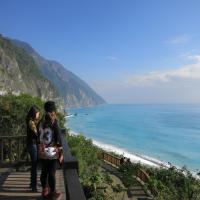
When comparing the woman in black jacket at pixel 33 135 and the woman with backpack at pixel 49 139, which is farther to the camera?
the woman in black jacket at pixel 33 135

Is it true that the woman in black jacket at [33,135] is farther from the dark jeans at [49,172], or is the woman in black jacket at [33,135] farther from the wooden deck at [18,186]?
the dark jeans at [49,172]

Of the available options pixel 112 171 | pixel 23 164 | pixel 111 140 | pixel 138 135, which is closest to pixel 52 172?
pixel 23 164

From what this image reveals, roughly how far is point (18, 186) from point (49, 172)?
6.74 ft

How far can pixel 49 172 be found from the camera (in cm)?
731

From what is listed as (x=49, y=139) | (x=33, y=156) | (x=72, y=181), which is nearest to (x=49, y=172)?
(x=49, y=139)

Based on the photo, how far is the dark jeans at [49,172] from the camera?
7286mm

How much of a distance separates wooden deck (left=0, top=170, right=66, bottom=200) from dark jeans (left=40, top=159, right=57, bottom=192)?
59 centimetres

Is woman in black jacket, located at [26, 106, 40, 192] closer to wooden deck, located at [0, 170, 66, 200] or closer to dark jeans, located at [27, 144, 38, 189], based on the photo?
dark jeans, located at [27, 144, 38, 189]

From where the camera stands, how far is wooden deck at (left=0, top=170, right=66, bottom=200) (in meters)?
8.21

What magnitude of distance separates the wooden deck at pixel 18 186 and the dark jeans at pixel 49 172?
1.94 feet

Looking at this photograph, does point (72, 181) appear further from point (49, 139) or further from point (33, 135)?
point (33, 135)

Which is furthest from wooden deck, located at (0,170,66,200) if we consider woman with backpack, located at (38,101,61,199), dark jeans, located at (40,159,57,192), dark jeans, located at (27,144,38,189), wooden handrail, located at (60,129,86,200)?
wooden handrail, located at (60,129,86,200)

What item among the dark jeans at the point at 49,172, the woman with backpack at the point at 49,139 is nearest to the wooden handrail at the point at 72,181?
the woman with backpack at the point at 49,139

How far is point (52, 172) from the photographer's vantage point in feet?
23.9
